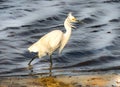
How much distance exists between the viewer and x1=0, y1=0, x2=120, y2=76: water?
12969mm

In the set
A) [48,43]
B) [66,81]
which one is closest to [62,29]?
[48,43]

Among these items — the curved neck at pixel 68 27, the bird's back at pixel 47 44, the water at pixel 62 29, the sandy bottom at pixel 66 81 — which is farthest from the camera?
the water at pixel 62 29

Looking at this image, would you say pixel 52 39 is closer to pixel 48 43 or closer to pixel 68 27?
pixel 48 43

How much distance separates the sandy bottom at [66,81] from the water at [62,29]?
39.2 inches

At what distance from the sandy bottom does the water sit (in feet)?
3.27

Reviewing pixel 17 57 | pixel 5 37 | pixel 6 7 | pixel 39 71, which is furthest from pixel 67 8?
pixel 39 71

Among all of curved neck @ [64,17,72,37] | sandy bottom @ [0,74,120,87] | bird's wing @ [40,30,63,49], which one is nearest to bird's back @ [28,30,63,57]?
bird's wing @ [40,30,63,49]

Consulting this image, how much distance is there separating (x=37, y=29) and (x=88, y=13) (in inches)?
174

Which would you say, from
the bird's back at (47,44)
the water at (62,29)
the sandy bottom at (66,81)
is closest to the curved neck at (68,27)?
the bird's back at (47,44)

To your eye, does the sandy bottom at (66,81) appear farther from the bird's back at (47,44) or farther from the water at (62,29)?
the water at (62,29)

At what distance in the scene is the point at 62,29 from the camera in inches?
720

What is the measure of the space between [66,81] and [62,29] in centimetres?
781

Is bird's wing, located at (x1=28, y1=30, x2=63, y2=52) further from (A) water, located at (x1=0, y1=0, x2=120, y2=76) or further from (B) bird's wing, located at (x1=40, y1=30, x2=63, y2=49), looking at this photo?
(A) water, located at (x1=0, y1=0, x2=120, y2=76)

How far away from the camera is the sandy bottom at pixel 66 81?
33.8 ft
